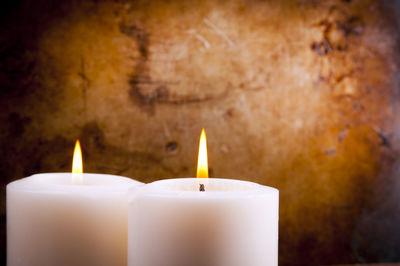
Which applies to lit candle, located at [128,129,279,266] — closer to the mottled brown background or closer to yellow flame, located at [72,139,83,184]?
→ yellow flame, located at [72,139,83,184]

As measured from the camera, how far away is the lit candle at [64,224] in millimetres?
330

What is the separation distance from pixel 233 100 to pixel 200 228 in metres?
0.49

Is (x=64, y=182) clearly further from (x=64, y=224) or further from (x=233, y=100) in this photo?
(x=233, y=100)

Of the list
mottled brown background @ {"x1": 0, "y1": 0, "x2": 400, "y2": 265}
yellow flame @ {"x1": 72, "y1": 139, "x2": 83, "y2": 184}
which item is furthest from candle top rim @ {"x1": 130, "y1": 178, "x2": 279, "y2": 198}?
mottled brown background @ {"x1": 0, "y1": 0, "x2": 400, "y2": 265}

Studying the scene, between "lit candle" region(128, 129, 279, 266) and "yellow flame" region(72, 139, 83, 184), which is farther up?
"yellow flame" region(72, 139, 83, 184)

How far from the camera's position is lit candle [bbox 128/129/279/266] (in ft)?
0.93

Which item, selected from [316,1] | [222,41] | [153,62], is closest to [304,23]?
[316,1]

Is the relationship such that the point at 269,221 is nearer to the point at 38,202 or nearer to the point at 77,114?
the point at 38,202

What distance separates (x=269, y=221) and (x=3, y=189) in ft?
1.94

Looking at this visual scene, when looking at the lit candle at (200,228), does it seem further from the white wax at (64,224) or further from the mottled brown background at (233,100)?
the mottled brown background at (233,100)

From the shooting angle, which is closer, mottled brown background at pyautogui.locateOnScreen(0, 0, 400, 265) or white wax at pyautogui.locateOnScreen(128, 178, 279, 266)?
white wax at pyautogui.locateOnScreen(128, 178, 279, 266)

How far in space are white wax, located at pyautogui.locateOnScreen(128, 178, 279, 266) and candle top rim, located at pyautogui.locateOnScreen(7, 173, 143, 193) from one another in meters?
0.07

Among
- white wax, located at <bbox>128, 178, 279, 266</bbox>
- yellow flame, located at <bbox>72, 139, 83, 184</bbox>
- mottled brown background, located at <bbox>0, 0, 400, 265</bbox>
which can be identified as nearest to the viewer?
white wax, located at <bbox>128, 178, 279, 266</bbox>

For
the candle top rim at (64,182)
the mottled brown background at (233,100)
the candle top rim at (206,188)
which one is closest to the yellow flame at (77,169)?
the candle top rim at (64,182)
